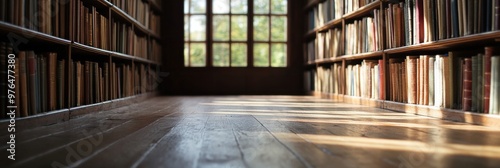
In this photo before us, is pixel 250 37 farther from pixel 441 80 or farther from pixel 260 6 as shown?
pixel 441 80

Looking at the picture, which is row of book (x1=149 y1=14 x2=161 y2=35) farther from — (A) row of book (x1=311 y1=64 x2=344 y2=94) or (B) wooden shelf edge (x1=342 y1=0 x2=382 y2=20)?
(B) wooden shelf edge (x1=342 y1=0 x2=382 y2=20)

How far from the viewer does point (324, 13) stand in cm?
539

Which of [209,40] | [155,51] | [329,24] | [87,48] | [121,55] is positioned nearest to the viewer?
[87,48]

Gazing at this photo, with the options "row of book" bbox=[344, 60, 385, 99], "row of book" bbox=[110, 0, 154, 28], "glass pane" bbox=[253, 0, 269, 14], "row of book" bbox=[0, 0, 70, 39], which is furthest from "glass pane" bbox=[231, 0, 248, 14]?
"row of book" bbox=[0, 0, 70, 39]

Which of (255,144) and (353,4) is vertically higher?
(353,4)

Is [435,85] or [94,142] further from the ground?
[435,85]

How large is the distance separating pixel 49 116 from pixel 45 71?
0.24 meters

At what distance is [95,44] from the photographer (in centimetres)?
312

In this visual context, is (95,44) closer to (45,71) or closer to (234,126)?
(45,71)

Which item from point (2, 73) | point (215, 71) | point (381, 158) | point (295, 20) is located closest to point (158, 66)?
point (215, 71)

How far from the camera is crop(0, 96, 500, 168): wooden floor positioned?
1.23 meters

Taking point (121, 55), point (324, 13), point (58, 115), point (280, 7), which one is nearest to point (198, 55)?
point (280, 7)

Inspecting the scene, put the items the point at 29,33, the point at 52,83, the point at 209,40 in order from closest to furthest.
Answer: the point at 29,33 < the point at 52,83 < the point at 209,40

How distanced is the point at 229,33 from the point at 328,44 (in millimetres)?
1943
